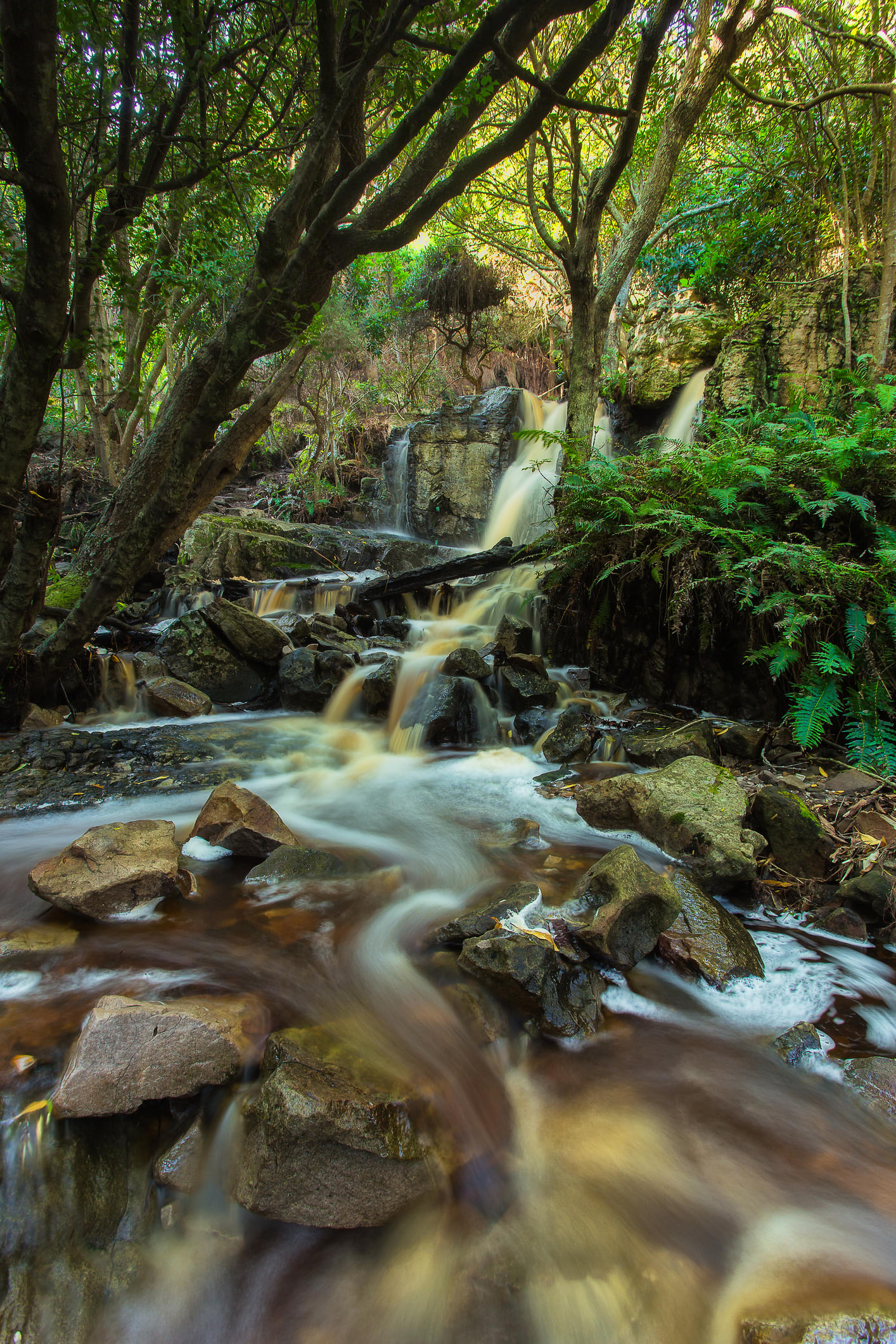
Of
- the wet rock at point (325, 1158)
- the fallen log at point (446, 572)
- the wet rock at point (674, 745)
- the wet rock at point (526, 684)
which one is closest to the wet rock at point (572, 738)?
the wet rock at point (674, 745)

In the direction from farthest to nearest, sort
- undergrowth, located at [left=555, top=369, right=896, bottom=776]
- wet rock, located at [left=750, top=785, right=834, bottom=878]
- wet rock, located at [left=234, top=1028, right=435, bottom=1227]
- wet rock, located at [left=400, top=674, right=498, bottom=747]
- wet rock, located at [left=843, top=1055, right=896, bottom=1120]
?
wet rock, located at [left=400, top=674, right=498, bottom=747], undergrowth, located at [left=555, top=369, right=896, bottom=776], wet rock, located at [left=750, top=785, right=834, bottom=878], wet rock, located at [left=843, top=1055, right=896, bottom=1120], wet rock, located at [left=234, top=1028, right=435, bottom=1227]

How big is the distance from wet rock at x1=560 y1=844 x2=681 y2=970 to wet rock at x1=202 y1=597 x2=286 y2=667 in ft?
18.5

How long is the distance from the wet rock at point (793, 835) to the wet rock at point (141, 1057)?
9.33 feet

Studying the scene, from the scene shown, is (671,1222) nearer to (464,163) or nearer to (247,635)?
(464,163)

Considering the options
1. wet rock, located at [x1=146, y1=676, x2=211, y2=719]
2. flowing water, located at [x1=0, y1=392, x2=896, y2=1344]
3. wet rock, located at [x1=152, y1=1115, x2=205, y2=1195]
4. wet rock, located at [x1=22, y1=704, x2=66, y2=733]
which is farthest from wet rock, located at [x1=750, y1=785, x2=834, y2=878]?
wet rock, located at [x1=22, y1=704, x2=66, y2=733]

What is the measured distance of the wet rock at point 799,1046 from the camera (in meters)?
2.26

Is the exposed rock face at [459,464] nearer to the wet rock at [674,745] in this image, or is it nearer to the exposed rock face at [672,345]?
the exposed rock face at [672,345]

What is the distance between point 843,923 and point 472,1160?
2121 millimetres

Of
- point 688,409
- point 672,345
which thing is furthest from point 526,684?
point 672,345

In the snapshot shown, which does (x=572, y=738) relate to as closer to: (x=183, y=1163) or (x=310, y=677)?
(x=310, y=677)

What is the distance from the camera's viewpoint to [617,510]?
18.2ft

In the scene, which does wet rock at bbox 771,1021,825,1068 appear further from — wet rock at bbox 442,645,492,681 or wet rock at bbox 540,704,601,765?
wet rock at bbox 442,645,492,681

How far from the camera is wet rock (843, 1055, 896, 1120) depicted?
205cm

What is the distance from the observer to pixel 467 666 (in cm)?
645
